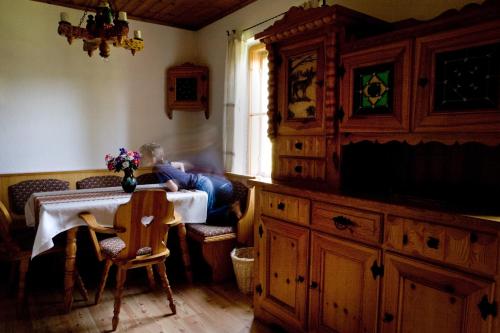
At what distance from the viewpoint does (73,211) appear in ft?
8.92

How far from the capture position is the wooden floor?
2512mm

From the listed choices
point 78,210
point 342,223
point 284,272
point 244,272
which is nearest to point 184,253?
point 244,272

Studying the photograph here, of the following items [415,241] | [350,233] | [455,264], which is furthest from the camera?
[350,233]

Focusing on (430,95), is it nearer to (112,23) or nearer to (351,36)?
(351,36)

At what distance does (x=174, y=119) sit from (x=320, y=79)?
2.99m

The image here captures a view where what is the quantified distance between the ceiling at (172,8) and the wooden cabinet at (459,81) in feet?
8.45

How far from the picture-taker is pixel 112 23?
9.06 ft

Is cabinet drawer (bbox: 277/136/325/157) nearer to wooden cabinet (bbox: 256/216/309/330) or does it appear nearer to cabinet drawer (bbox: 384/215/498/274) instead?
wooden cabinet (bbox: 256/216/309/330)

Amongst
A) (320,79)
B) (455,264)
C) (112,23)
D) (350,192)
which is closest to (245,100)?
(112,23)

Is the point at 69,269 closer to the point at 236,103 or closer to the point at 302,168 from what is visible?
the point at 302,168

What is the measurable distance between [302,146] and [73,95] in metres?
Answer: 3.01

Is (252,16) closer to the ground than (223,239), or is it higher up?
higher up

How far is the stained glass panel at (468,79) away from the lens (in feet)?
4.92

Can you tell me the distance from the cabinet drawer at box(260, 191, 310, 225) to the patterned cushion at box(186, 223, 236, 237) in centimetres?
88
